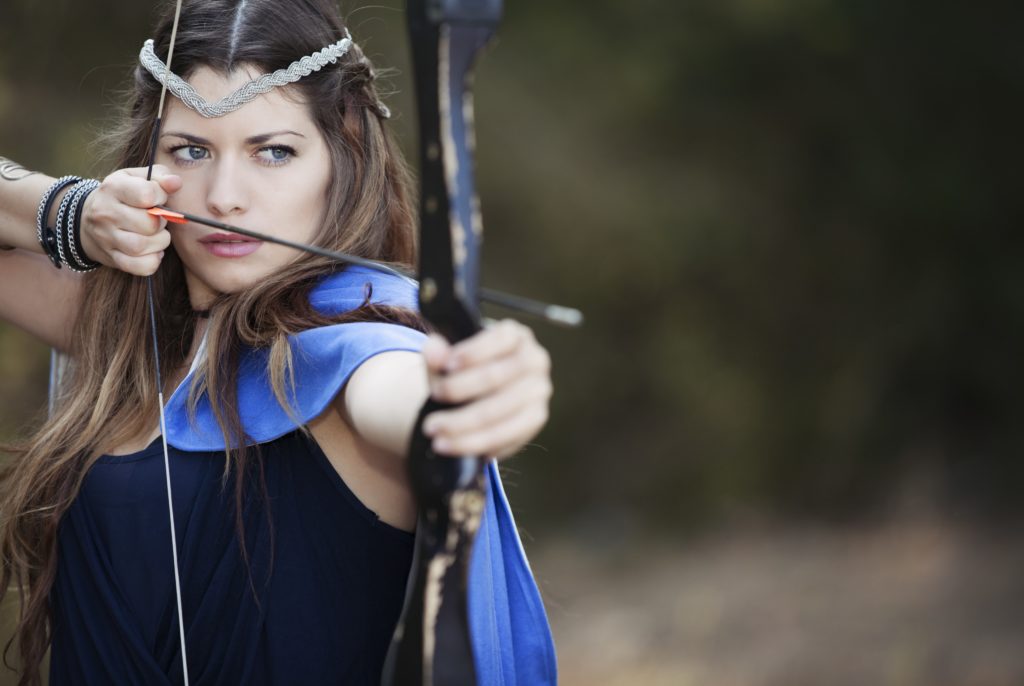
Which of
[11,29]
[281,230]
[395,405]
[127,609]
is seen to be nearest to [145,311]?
[281,230]

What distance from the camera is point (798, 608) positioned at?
17.3 ft

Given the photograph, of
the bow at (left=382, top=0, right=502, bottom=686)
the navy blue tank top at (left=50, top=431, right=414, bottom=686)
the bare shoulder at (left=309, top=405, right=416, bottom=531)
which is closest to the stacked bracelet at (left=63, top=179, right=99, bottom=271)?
the navy blue tank top at (left=50, top=431, right=414, bottom=686)

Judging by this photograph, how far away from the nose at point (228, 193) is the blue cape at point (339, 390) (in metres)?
0.14

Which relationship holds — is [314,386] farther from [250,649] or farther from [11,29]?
[11,29]

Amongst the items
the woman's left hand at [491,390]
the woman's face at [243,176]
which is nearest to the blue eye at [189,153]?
the woman's face at [243,176]

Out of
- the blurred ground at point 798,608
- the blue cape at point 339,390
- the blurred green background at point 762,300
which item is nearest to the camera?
the blue cape at point 339,390

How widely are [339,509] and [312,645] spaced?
160mm

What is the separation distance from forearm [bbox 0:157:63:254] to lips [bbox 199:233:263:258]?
0.33m

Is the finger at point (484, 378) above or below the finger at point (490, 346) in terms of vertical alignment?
below

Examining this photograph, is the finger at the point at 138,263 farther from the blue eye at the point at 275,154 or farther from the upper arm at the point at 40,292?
the upper arm at the point at 40,292

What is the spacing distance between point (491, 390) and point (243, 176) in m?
0.62

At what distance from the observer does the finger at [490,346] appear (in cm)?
91

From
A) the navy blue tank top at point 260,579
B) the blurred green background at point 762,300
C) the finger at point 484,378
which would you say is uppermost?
the blurred green background at point 762,300

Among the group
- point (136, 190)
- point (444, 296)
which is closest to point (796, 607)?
point (136, 190)
